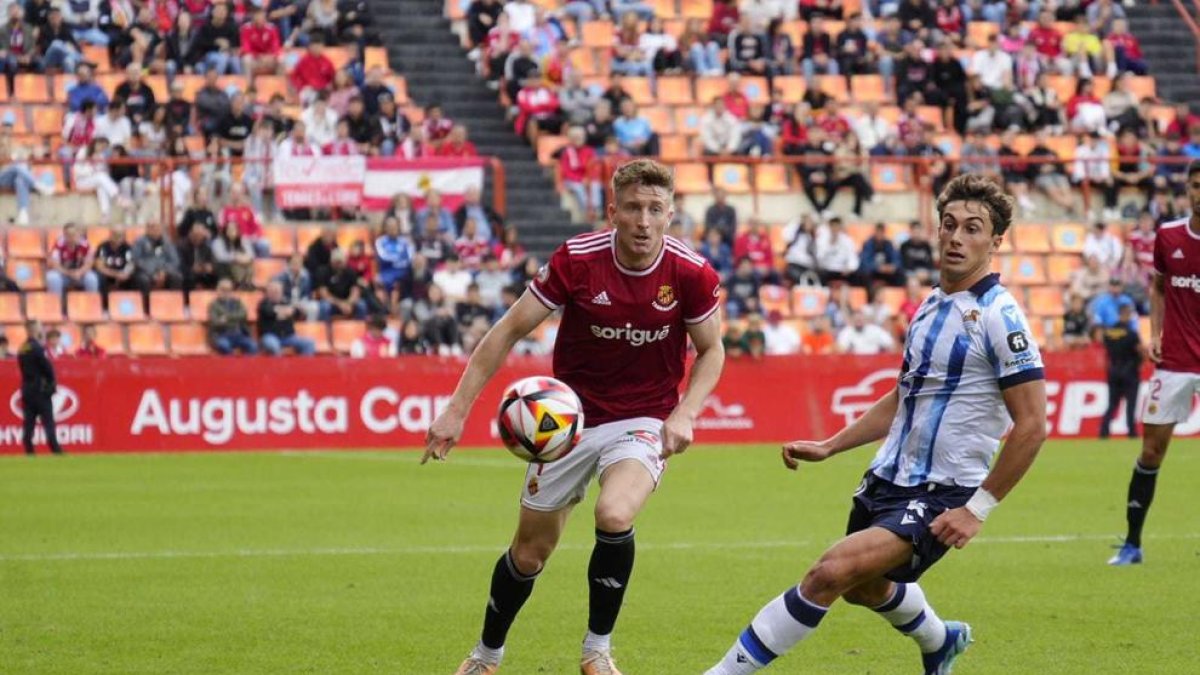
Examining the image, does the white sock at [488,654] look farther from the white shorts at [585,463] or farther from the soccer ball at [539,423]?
the soccer ball at [539,423]

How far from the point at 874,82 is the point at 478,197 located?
7.84 meters

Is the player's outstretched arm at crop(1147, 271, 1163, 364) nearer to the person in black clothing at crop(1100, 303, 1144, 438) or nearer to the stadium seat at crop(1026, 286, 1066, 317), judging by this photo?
the person in black clothing at crop(1100, 303, 1144, 438)

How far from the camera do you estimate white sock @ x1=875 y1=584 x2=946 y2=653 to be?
802 cm

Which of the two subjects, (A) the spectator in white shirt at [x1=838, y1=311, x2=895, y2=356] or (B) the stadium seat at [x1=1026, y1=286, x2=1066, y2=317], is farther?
(B) the stadium seat at [x1=1026, y1=286, x2=1066, y2=317]

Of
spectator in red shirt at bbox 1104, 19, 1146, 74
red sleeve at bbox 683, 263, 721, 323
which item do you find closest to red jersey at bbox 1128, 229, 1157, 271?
spectator in red shirt at bbox 1104, 19, 1146, 74

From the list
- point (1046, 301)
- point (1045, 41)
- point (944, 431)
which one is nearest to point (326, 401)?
point (1046, 301)

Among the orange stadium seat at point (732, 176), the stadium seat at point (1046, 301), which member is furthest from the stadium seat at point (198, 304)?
the stadium seat at point (1046, 301)

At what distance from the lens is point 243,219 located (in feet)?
87.8

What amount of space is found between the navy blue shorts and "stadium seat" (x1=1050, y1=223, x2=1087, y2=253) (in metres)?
23.8

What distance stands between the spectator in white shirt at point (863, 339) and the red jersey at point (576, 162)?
4.47 m

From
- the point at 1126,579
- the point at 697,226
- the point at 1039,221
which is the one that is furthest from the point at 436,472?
the point at 1039,221

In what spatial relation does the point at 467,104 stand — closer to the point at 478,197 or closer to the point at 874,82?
the point at 478,197

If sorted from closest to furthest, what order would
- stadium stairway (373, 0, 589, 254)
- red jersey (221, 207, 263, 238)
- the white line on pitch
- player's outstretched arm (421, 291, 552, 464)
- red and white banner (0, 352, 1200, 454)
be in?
player's outstretched arm (421, 291, 552, 464)
the white line on pitch
red and white banner (0, 352, 1200, 454)
red jersey (221, 207, 263, 238)
stadium stairway (373, 0, 589, 254)

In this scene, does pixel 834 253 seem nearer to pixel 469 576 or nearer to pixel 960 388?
pixel 469 576
